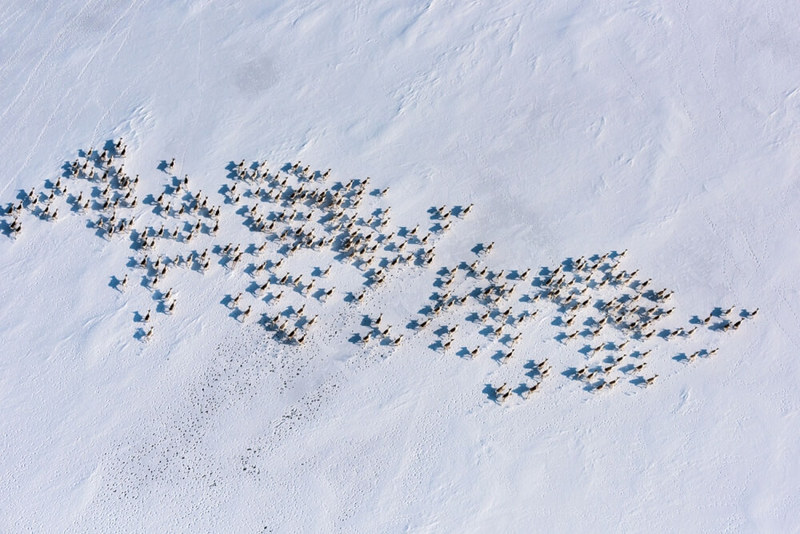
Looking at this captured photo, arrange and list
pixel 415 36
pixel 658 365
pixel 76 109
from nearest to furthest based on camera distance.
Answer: pixel 658 365 < pixel 76 109 < pixel 415 36

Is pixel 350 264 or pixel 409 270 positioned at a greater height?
pixel 409 270

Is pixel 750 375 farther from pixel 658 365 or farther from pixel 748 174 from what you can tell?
pixel 748 174

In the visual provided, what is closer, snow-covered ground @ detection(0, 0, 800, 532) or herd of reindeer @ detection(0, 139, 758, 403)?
snow-covered ground @ detection(0, 0, 800, 532)

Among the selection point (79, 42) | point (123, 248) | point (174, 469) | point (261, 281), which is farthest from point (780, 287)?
point (79, 42)

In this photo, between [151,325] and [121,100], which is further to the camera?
[121,100]

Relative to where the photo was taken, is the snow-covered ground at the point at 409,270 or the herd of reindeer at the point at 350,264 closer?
the snow-covered ground at the point at 409,270
